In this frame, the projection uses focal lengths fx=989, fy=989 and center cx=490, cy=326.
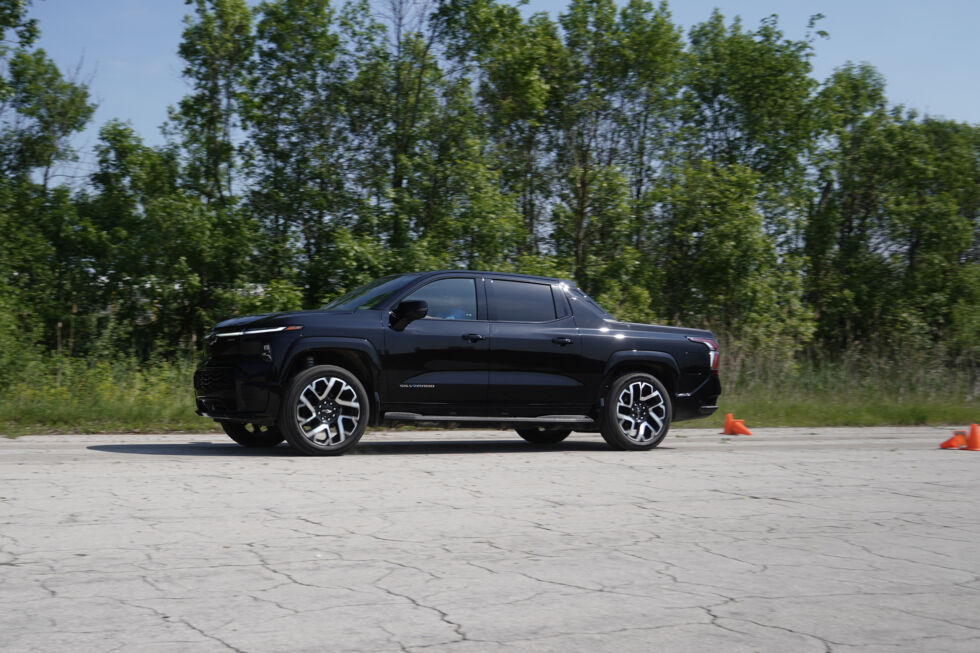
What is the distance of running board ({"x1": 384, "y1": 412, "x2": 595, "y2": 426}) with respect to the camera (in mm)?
9736

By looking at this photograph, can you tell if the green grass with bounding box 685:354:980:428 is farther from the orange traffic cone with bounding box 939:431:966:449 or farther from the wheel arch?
the wheel arch

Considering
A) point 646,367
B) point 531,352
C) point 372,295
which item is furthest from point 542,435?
point 372,295

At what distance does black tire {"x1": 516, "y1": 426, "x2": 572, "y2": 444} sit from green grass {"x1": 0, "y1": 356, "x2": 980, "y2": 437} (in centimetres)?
380

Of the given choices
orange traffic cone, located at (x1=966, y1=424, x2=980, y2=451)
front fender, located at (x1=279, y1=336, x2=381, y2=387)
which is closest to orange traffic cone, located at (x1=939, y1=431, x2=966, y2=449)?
orange traffic cone, located at (x1=966, y1=424, x2=980, y2=451)

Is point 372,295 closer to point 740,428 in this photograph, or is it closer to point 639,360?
point 639,360

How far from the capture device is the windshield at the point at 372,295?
33.1 feet

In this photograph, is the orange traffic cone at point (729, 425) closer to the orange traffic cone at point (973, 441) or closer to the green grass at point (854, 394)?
the green grass at point (854, 394)

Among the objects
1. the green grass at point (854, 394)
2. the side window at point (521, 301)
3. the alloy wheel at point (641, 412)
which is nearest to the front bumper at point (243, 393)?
the side window at point (521, 301)

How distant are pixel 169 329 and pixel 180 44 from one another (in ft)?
23.3

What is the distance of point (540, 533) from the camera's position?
241 inches

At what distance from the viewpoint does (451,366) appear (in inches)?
396

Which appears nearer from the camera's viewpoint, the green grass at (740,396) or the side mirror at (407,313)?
the side mirror at (407,313)

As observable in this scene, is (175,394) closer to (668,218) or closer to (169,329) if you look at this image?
(169,329)

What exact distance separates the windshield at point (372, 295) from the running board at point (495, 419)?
3.84 ft
